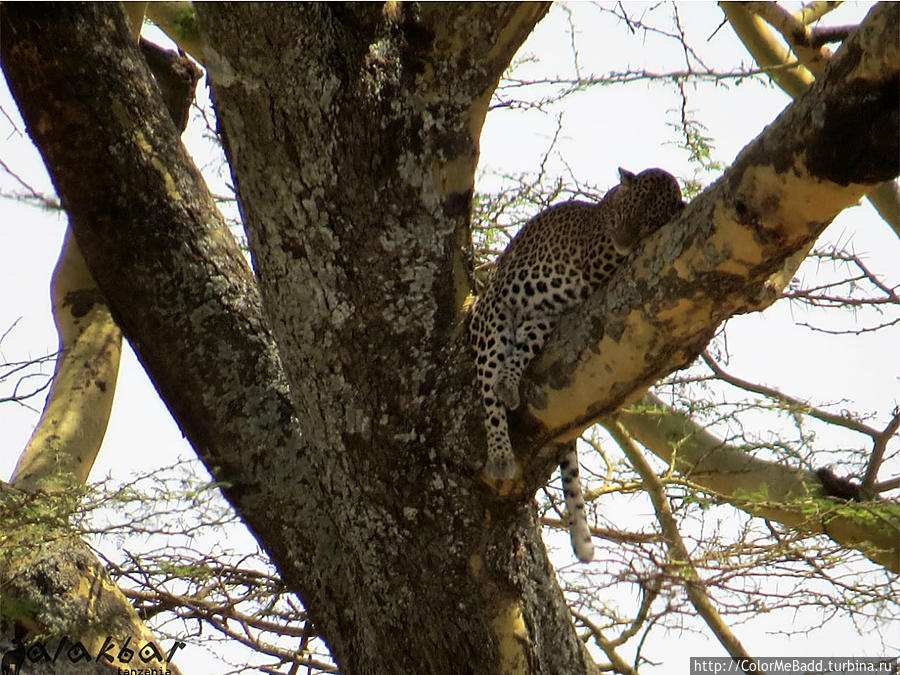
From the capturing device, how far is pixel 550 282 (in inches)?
172

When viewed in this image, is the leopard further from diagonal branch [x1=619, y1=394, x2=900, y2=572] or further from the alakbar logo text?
the alakbar logo text

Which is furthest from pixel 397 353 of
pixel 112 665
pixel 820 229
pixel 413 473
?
pixel 112 665

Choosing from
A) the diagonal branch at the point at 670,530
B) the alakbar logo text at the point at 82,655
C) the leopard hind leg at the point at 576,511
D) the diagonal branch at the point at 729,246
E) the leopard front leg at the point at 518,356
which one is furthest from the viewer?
the diagonal branch at the point at 670,530

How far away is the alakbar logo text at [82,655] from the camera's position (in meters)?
4.22

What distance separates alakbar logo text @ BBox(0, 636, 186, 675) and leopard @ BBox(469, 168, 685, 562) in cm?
179

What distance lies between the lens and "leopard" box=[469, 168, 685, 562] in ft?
12.3

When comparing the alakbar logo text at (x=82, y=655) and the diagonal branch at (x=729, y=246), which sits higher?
the diagonal branch at (x=729, y=246)

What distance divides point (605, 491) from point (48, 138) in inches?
133

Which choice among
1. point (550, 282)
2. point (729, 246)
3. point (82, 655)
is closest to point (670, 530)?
point (550, 282)

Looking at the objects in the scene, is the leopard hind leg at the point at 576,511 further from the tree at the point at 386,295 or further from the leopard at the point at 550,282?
the tree at the point at 386,295

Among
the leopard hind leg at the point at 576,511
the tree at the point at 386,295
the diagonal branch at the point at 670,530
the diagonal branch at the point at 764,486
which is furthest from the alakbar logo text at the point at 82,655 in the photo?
the diagonal branch at the point at 764,486

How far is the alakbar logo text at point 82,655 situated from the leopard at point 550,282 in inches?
70.7

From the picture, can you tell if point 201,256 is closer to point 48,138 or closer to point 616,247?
point 48,138

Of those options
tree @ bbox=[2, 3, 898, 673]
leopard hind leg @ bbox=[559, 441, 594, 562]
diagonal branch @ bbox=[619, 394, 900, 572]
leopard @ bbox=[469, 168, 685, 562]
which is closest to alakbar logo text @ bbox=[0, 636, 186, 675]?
tree @ bbox=[2, 3, 898, 673]
